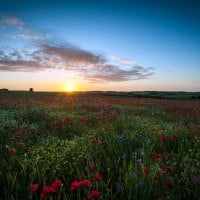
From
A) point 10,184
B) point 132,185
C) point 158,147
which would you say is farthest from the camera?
point 158,147

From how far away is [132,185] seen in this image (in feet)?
10.1

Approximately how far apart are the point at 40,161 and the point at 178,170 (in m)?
2.39

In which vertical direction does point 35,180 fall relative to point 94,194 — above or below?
below

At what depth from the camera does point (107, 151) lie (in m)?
4.89

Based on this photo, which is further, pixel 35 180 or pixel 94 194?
pixel 35 180

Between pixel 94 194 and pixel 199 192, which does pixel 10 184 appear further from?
pixel 199 192

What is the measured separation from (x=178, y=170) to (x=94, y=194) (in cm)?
205

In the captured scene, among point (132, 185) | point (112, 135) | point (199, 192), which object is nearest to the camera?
point (199, 192)

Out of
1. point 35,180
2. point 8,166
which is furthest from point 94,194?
point 8,166

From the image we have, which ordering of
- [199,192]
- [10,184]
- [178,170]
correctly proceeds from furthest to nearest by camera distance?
[178,170] < [10,184] < [199,192]

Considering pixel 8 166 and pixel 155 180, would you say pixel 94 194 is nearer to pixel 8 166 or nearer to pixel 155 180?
pixel 155 180

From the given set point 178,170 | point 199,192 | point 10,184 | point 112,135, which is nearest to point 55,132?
point 112,135

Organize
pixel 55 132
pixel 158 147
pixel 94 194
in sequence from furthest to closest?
pixel 55 132, pixel 158 147, pixel 94 194

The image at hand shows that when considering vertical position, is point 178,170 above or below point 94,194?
below
